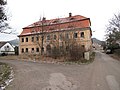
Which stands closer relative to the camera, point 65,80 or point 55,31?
point 65,80

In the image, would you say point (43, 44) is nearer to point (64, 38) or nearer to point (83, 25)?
point (83, 25)

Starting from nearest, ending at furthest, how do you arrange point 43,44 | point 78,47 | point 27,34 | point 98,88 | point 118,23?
point 98,88, point 78,47, point 118,23, point 43,44, point 27,34

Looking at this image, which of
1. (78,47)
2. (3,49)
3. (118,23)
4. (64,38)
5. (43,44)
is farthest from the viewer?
(3,49)

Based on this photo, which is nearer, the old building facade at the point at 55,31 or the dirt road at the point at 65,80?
the dirt road at the point at 65,80

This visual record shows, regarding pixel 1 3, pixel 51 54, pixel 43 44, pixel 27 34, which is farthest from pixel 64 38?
pixel 27 34

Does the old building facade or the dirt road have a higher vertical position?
the old building facade

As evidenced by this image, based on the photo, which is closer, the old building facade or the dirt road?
the dirt road

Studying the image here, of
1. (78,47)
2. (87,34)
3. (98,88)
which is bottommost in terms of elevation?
(98,88)

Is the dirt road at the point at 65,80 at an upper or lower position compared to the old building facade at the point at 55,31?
lower

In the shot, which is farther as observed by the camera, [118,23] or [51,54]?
[118,23]

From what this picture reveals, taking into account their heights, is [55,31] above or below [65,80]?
above

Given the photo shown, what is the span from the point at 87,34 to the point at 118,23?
7.76 metres

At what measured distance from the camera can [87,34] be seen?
156 ft

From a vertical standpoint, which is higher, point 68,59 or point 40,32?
point 40,32
